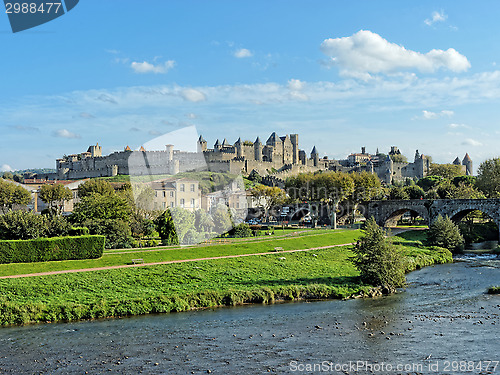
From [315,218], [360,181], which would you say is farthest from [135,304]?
[360,181]

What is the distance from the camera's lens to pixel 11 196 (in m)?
63.6

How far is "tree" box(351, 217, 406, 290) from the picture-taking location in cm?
2880

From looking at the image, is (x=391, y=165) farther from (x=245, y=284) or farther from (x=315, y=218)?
(x=245, y=284)

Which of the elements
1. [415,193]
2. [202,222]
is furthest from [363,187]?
[202,222]

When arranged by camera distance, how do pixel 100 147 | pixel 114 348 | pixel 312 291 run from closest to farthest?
pixel 114 348, pixel 312 291, pixel 100 147

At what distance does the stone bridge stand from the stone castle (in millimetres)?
50712

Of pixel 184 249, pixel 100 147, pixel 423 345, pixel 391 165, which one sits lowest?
pixel 423 345

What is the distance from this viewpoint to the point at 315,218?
6506 centimetres

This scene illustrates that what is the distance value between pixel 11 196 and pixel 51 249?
3868 centimetres

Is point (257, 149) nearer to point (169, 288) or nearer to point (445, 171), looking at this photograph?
point (445, 171)

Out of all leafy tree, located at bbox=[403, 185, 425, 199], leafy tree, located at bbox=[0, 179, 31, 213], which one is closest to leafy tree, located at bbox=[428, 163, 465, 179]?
leafy tree, located at bbox=[403, 185, 425, 199]

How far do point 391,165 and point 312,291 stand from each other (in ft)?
426

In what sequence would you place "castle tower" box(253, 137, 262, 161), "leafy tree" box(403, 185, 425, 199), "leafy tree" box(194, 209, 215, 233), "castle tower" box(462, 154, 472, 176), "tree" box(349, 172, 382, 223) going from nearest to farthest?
"leafy tree" box(194, 209, 215, 233), "tree" box(349, 172, 382, 223), "leafy tree" box(403, 185, 425, 199), "castle tower" box(253, 137, 262, 161), "castle tower" box(462, 154, 472, 176)

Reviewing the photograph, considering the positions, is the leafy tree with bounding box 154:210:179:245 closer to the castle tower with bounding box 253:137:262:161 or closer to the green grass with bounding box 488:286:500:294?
the green grass with bounding box 488:286:500:294
